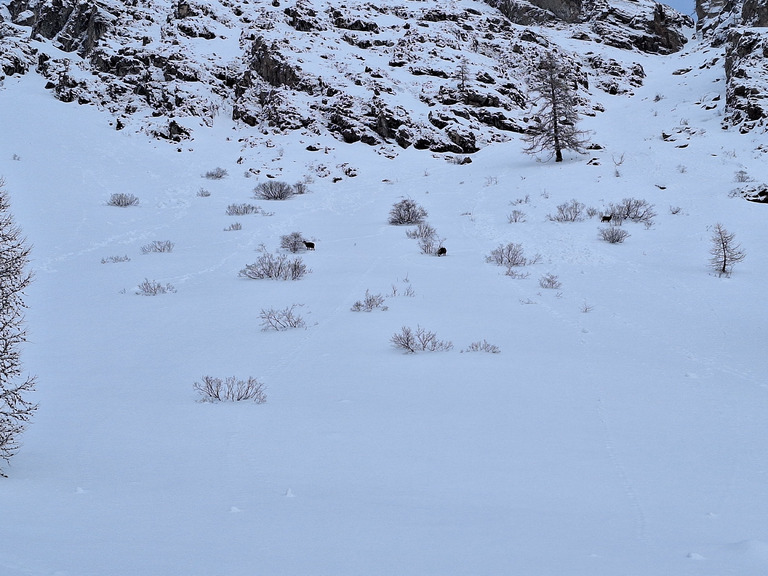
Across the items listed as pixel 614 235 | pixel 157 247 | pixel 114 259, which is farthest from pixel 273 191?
pixel 614 235

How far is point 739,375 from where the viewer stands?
566 cm

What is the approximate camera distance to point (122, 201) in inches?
727

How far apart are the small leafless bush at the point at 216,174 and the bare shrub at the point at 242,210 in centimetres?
591

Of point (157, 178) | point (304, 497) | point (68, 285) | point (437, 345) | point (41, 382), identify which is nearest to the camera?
point (304, 497)

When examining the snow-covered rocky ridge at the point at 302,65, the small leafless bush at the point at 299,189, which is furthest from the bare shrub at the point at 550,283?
the snow-covered rocky ridge at the point at 302,65

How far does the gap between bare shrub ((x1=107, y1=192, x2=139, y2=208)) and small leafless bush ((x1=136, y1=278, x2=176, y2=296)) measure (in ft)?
34.0

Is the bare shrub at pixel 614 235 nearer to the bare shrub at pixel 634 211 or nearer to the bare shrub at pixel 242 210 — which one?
the bare shrub at pixel 634 211

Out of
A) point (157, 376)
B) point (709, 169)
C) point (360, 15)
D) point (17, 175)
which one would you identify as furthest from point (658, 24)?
point (157, 376)

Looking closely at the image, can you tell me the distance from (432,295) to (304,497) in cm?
620

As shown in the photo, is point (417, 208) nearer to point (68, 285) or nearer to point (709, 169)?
point (68, 285)

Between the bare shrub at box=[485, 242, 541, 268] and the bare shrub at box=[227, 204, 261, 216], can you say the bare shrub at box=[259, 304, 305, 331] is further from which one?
the bare shrub at box=[227, 204, 261, 216]

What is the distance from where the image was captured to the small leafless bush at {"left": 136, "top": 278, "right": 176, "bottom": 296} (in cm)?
937

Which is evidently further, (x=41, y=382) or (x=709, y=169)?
(x=709, y=169)

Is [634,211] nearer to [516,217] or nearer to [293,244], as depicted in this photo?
[516,217]
